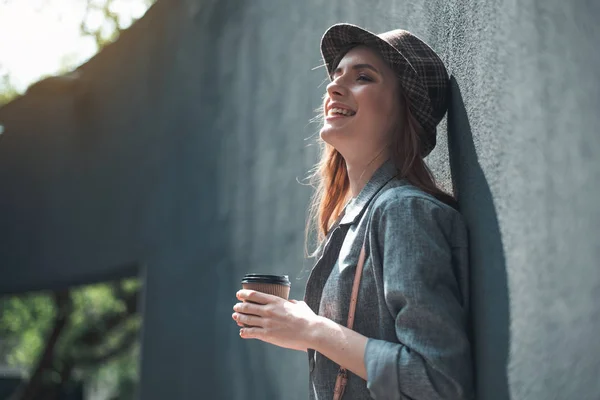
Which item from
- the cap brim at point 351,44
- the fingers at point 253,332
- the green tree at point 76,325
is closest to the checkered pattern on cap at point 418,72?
the cap brim at point 351,44

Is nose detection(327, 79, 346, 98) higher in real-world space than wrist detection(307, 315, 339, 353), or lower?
higher

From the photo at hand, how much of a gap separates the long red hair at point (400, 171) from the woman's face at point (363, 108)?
32mm

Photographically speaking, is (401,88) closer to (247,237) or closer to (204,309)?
(247,237)

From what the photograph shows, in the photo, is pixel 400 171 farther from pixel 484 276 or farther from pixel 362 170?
pixel 484 276

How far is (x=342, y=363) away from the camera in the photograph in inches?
65.1

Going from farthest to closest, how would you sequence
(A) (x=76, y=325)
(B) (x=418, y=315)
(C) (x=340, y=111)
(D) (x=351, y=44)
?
(A) (x=76, y=325) → (D) (x=351, y=44) → (C) (x=340, y=111) → (B) (x=418, y=315)

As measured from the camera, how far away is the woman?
1.56 m

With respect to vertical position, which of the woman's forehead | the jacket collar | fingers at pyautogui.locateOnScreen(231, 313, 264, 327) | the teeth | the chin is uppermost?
the woman's forehead

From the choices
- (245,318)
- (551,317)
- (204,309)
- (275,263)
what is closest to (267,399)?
(275,263)

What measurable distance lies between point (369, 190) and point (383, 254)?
0.26 m

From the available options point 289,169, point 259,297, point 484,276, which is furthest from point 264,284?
point 289,169

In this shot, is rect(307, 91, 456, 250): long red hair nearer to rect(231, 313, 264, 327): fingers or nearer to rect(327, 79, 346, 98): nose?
rect(327, 79, 346, 98): nose

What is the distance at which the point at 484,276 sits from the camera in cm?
163

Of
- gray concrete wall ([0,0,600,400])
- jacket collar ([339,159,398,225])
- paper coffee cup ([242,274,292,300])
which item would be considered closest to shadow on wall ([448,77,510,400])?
gray concrete wall ([0,0,600,400])
